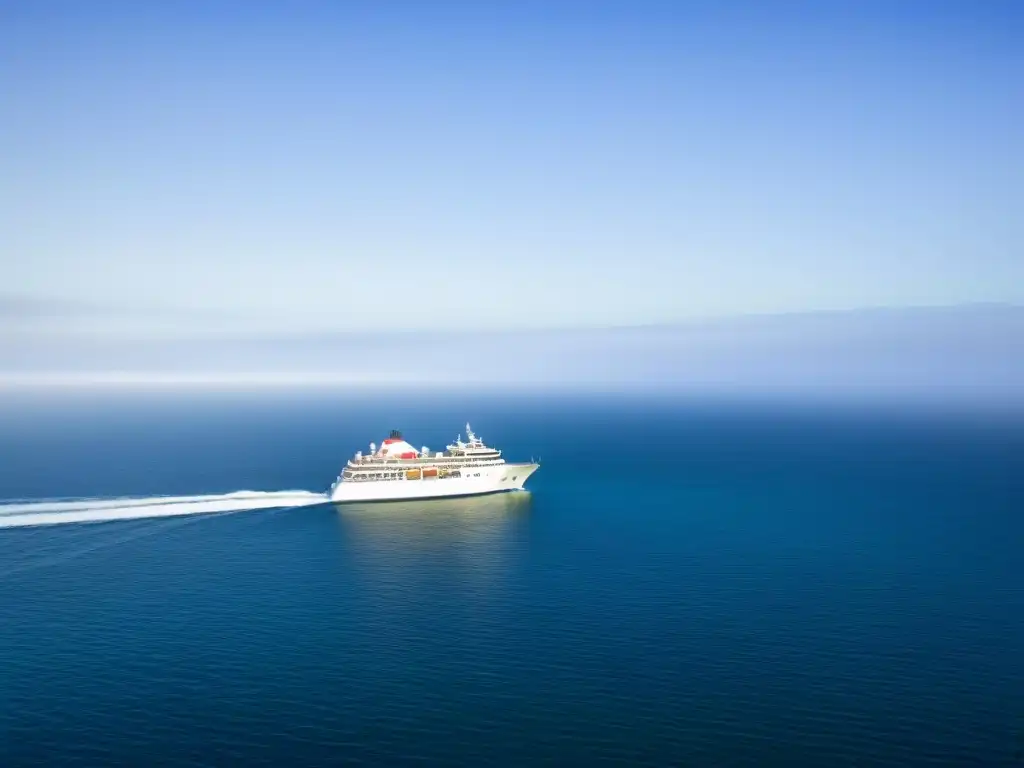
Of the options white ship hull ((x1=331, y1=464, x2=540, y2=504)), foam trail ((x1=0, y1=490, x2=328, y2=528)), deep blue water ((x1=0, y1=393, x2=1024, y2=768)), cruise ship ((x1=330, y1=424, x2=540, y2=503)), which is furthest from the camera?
cruise ship ((x1=330, y1=424, x2=540, y2=503))

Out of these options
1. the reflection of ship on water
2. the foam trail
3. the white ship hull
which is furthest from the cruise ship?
the foam trail

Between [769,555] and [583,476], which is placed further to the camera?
[583,476]

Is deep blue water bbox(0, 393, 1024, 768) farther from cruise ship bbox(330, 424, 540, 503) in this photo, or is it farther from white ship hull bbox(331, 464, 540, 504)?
cruise ship bbox(330, 424, 540, 503)

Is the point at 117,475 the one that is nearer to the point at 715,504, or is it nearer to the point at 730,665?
the point at 715,504

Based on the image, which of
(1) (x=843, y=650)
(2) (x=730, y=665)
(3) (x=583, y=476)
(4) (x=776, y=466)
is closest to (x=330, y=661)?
(2) (x=730, y=665)

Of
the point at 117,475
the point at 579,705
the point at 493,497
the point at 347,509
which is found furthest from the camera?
the point at 117,475

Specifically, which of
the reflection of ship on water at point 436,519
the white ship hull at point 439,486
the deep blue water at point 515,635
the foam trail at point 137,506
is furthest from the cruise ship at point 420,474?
the foam trail at point 137,506
